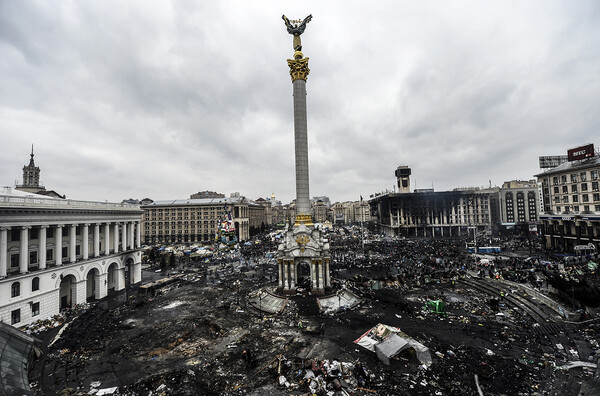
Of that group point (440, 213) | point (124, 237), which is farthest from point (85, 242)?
point (440, 213)

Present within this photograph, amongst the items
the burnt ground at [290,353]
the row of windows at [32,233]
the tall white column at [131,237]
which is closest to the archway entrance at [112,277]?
the tall white column at [131,237]

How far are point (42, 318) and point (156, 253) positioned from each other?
41.2 metres

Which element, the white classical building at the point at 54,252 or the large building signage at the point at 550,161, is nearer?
the white classical building at the point at 54,252

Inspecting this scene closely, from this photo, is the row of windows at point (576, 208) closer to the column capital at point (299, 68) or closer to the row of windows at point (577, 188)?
the row of windows at point (577, 188)

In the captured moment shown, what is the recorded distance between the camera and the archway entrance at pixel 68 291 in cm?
3344

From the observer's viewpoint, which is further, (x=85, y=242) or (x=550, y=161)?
(x=550, y=161)

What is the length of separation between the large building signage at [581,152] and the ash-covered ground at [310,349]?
127 feet

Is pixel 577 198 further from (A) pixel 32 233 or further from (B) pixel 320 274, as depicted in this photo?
A: (A) pixel 32 233

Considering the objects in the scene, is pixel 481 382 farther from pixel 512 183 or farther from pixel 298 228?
pixel 512 183

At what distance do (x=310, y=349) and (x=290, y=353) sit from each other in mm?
1669

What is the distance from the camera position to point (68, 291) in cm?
3416

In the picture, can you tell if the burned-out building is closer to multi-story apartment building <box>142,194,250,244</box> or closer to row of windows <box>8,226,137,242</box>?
→ multi-story apartment building <box>142,194,250,244</box>

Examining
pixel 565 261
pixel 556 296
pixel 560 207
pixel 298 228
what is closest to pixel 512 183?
pixel 560 207

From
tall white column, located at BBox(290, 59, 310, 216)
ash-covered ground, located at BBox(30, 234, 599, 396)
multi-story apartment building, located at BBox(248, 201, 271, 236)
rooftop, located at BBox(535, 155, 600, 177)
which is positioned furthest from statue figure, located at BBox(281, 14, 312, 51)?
multi-story apartment building, located at BBox(248, 201, 271, 236)
